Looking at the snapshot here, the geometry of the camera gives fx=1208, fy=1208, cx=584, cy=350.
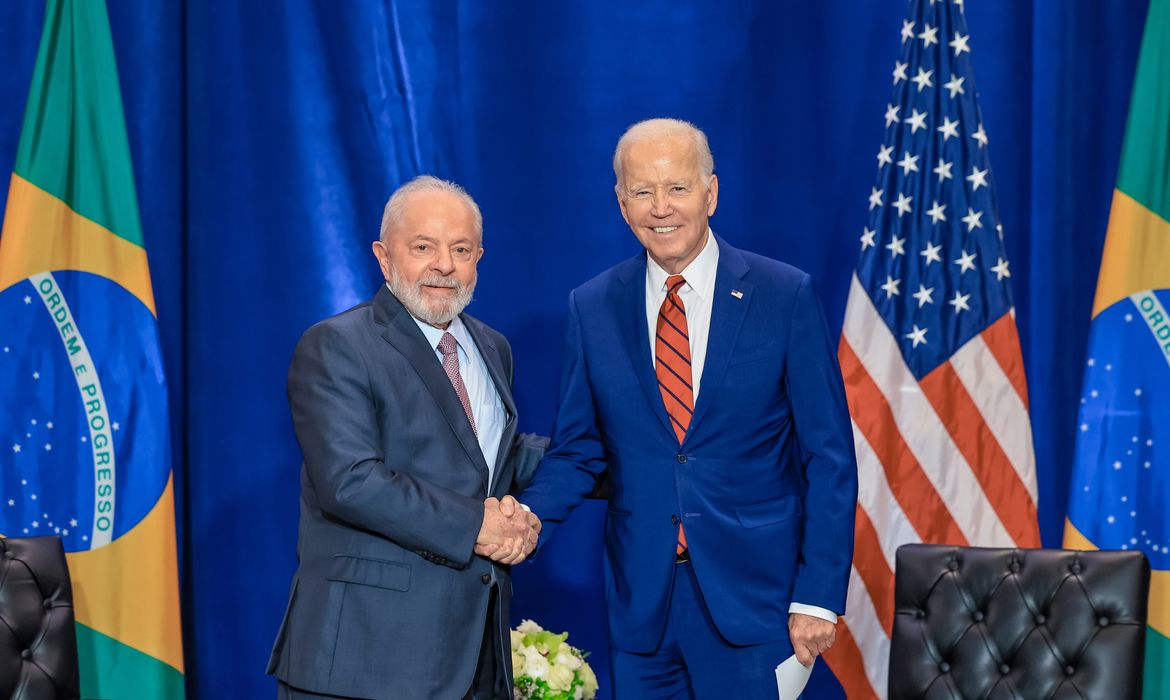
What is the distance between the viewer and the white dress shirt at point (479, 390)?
10.2ft

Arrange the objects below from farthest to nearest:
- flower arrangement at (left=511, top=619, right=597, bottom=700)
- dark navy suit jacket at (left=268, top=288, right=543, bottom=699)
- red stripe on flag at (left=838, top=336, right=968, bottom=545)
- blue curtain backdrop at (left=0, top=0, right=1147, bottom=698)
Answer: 1. blue curtain backdrop at (left=0, top=0, right=1147, bottom=698)
2. red stripe on flag at (left=838, top=336, right=968, bottom=545)
3. flower arrangement at (left=511, top=619, right=597, bottom=700)
4. dark navy suit jacket at (left=268, top=288, right=543, bottom=699)

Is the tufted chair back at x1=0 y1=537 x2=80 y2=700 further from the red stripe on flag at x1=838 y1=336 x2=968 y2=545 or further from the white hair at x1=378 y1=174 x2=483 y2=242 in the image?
the red stripe on flag at x1=838 y1=336 x2=968 y2=545

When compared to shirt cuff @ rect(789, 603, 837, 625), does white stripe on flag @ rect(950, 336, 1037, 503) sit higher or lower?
higher

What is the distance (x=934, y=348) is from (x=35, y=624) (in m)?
2.91

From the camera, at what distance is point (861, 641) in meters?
4.26

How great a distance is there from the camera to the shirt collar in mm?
3045

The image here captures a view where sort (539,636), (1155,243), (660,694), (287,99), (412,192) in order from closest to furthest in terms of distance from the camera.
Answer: (660,694) → (412,192) → (539,636) → (1155,243) → (287,99)

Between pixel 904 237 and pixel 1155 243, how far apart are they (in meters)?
0.82

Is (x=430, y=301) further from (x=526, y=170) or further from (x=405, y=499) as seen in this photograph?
(x=526, y=170)

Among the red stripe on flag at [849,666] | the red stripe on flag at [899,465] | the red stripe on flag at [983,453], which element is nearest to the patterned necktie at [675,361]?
the red stripe on flag at [899,465]

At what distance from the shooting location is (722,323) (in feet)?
9.70

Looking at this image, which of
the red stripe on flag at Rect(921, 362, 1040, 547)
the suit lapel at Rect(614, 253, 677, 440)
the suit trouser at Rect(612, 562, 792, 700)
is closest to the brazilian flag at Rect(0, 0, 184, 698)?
the suit lapel at Rect(614, 253, 677, 440)

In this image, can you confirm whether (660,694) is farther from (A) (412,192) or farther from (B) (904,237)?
(B) (904,237)

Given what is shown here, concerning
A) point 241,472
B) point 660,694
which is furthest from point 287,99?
point 660,694
